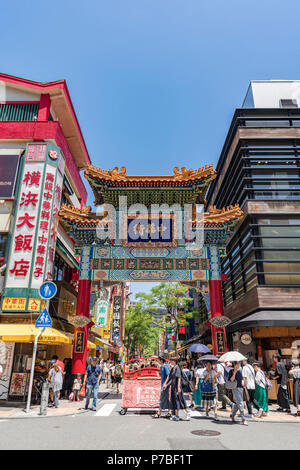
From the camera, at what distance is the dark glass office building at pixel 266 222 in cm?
1748

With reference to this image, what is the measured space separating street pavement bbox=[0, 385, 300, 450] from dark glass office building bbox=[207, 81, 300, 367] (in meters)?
8.09

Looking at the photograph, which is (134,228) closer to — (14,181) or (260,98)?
(14,181)

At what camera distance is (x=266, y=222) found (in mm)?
19516

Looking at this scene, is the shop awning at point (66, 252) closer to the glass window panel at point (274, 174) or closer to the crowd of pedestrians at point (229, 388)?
the crowd of pedestrians at point (229, 388)

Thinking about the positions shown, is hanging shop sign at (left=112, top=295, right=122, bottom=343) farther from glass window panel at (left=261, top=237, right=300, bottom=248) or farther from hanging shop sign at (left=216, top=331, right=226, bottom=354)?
hanging shop sign at (left=216, top=331, right=226, bottom=354)

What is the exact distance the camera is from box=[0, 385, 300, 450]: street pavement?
19.9 feet

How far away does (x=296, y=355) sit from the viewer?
15.5m

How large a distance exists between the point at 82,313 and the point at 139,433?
9407 millimetres

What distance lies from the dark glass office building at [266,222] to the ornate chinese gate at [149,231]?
2.89 meters

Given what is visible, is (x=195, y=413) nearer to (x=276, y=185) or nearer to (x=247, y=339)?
(x=247, y=339)

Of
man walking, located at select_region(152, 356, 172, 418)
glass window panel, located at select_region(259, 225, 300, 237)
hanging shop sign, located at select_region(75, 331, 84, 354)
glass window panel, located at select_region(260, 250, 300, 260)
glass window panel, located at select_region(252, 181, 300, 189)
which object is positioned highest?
glass window panel, located at select_region(252, 181, 300, 189)

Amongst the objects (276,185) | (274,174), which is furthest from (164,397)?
(274,174)

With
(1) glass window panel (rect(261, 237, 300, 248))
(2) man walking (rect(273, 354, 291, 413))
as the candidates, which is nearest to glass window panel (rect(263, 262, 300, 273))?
(1) glass window panel (rect(261, 237, 300, 248))
